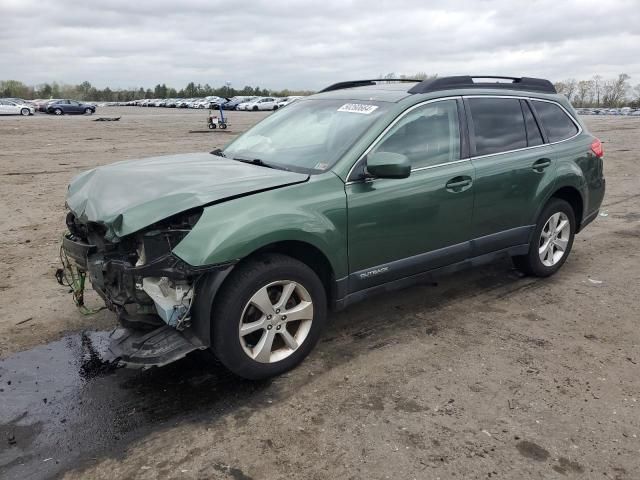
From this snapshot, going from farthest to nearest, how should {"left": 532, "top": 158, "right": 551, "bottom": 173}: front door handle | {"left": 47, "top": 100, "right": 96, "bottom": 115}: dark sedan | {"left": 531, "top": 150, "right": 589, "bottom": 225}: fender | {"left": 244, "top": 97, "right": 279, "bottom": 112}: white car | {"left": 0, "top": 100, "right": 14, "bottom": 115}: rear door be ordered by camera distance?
{"left": 244, "top": 97, "right": 279, "bottom": 112}: white car
{"left": 47, "top": 100, "right": 96, "bottom": 115}: dark sedan
{"left": 0, "top": 100, "right": 14, "bottom": 115}: rear door
{"left": 531, "top": 150, "right": 589, "bottom": 225}: fender
{"left": 532, "top": 158, "right": 551, "bottom": 173}: front door handle

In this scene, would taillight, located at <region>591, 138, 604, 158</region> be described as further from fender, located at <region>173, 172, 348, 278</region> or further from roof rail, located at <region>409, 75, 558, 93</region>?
fender, located at <region>173, 172, 348, 278</region>

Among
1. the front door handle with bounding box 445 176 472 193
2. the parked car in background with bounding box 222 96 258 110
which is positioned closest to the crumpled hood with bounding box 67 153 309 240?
the front door handle with bounding box 445 176 472 193

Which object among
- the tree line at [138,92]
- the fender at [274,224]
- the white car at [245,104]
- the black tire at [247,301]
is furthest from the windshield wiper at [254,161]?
the tree line at [138,92]

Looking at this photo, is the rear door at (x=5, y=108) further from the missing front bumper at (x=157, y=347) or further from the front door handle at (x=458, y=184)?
the front door handle at (x=458, y=184)

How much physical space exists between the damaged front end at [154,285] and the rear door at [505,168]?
→ 2.43 m

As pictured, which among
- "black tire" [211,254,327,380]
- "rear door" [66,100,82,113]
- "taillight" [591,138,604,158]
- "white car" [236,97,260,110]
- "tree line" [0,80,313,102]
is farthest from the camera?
"tree line" [0,80,313,102]

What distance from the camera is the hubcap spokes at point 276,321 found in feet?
11.1

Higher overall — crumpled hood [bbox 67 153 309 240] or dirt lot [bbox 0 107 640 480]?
crumpled hood [bbox 67 153 309 240]

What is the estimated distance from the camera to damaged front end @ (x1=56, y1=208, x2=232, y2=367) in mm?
3133

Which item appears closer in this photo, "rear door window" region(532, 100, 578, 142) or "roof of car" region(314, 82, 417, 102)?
"roof of car" region(314, 82, 417, 102)

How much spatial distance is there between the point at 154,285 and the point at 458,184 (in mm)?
2446

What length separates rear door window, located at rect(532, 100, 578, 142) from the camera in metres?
5.21

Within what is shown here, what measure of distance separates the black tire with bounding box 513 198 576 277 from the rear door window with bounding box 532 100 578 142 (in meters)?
0.64

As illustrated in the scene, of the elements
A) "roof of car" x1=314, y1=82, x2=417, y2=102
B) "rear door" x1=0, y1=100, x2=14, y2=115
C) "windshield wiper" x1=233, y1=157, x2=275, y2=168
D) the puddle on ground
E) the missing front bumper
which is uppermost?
"rear door" x1=0, y1=100, x2=14, y2=115
